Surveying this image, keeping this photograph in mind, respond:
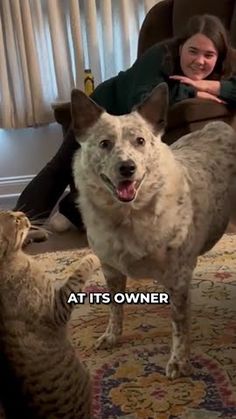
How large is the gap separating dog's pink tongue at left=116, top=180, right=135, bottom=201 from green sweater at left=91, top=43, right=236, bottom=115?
3.37 feet

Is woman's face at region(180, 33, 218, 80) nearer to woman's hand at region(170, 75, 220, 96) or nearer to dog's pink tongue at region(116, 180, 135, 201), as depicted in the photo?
woman's hand at region(170, 75, 220, 96)

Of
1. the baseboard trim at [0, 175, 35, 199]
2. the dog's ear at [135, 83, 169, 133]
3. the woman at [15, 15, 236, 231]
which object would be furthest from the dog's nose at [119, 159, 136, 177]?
the baseboard trim at [0, 175, 35, 199]

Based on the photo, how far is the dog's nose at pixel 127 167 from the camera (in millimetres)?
1703

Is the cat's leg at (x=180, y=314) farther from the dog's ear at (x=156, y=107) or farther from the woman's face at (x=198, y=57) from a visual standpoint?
the woman's face at (x=198, y=57)

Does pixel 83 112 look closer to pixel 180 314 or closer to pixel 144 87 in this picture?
pixel 180 314

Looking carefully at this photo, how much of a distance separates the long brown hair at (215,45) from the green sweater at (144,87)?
0.05m

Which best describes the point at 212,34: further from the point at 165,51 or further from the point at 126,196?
the point at 126,196

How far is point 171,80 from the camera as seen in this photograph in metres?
2.79

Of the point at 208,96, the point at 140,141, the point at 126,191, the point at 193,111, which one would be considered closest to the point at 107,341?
the point at 126,191

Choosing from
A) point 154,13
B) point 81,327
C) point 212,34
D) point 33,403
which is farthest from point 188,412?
point 154,13

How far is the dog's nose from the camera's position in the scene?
1703 millimetres

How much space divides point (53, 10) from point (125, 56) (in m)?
0.54

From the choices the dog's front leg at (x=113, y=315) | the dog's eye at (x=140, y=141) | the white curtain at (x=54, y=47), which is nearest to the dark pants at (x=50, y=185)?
the white curtain at (x=54, y=47)

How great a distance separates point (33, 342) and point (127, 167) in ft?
1.93
